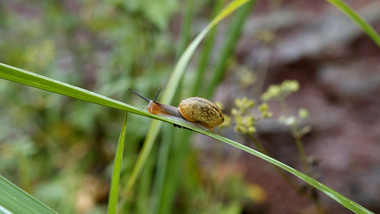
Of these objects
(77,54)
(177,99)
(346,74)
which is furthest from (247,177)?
(77,54)

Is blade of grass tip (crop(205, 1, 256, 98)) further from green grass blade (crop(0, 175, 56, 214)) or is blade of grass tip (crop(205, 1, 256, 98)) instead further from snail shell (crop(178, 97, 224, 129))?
green grass blade (crop(0, 175, 56, 214))

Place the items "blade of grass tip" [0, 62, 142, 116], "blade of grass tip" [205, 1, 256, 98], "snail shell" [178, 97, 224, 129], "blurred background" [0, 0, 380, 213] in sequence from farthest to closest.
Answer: "blurred background" [0, 0, 380, 213]
"blade of grass tip" [205, 1, 256, 98]
"snail shell" [178, 97, 224, 129]
"blade of grass tip" [0, 62, 142, 116]

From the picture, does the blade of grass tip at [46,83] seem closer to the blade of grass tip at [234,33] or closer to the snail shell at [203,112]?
the snail shell at [203,112]

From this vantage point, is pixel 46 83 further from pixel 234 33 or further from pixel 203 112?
pixel 234 33

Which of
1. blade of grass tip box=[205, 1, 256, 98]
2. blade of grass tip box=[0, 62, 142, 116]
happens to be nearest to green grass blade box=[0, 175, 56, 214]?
blade of grass tip box=[0, 62, 142, 116]

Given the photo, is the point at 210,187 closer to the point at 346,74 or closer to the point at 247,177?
the point at 247,177

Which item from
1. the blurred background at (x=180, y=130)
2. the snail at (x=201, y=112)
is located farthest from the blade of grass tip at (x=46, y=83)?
the blurred background at (x=180, y=130)
